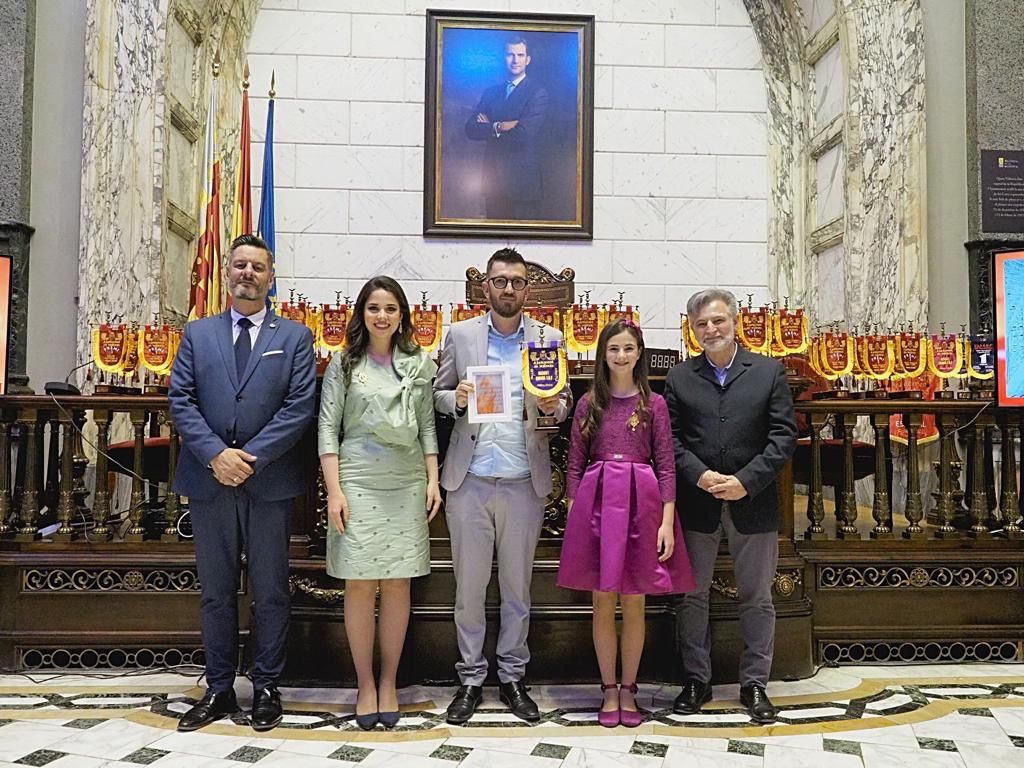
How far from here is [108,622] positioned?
366cm

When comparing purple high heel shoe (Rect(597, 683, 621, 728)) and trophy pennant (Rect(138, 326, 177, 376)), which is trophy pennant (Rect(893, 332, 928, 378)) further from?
trophy pennant (Rect(138, 326, 177, 376))

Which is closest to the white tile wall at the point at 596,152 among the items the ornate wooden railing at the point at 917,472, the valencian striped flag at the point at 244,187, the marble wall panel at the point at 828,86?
the marble wall panel at the point at 828,86

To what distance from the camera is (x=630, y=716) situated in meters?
2.94

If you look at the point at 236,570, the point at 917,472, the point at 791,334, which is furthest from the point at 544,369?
the point at 917,472

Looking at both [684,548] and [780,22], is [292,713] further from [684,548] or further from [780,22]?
[780,22]

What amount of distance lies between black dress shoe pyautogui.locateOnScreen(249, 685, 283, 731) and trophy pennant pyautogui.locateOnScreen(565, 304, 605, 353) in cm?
227

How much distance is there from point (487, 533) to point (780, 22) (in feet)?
20.5


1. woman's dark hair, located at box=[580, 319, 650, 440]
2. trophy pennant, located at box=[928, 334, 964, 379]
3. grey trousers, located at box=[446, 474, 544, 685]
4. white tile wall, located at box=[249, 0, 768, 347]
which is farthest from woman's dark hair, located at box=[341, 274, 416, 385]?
white tile wall, located at box=[249, 0, 768, 347]

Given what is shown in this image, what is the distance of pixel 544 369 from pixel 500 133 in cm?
460

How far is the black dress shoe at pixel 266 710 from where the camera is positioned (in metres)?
2.88

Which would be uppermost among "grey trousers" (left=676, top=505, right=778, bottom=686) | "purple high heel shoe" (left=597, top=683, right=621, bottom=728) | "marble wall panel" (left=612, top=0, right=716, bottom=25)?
"marble wall panel" (left=612, top=0, right=716, bottom=25)

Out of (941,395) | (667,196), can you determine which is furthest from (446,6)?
(941,395)

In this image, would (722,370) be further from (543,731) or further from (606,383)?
(543,731)

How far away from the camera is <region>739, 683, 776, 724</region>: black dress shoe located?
9.81ft
